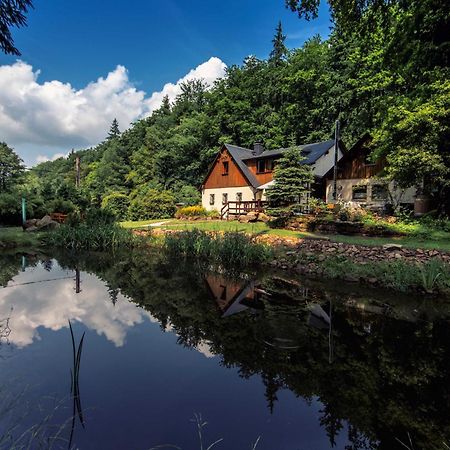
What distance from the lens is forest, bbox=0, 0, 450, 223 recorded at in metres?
12.3

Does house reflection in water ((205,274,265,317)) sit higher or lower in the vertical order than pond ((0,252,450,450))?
lower

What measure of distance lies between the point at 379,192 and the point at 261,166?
36.2 feet

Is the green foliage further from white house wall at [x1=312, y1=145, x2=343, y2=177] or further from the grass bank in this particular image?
the grass bank

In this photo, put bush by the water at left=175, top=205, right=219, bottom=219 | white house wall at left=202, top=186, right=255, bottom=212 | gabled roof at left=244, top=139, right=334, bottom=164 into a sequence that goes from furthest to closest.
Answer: white house wall at left=202, top=186, right=255, bottom=212, bush by the water at left=175, top=205, right=219, bottom=219, gabled roof at left=244, top=139, right=334, bottom=164

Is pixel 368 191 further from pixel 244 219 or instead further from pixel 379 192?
pixel 244 219

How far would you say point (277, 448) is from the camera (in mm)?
3057

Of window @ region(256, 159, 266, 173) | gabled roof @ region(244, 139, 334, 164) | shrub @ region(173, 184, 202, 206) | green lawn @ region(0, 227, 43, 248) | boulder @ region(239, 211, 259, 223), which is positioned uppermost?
gabled roof @ region(244, 139, 334, 164)

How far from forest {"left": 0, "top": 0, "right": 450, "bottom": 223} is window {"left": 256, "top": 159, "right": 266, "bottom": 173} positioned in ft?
21.4

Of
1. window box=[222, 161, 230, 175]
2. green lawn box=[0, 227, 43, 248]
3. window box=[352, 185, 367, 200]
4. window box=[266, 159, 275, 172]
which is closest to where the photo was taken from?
green lawn box=[0, 227, 43, 248]

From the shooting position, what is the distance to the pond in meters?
3.22

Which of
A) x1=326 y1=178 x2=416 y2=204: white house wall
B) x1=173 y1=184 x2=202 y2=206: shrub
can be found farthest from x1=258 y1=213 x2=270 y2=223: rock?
x1=173 y1=184 x2=202 y2=206: shrub

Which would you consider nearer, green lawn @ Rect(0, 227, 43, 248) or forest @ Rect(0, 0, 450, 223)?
forest @ Rect(0, 0, 450, 223)

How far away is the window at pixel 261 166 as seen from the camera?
29453 mm

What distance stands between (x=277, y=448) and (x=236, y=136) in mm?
39821
